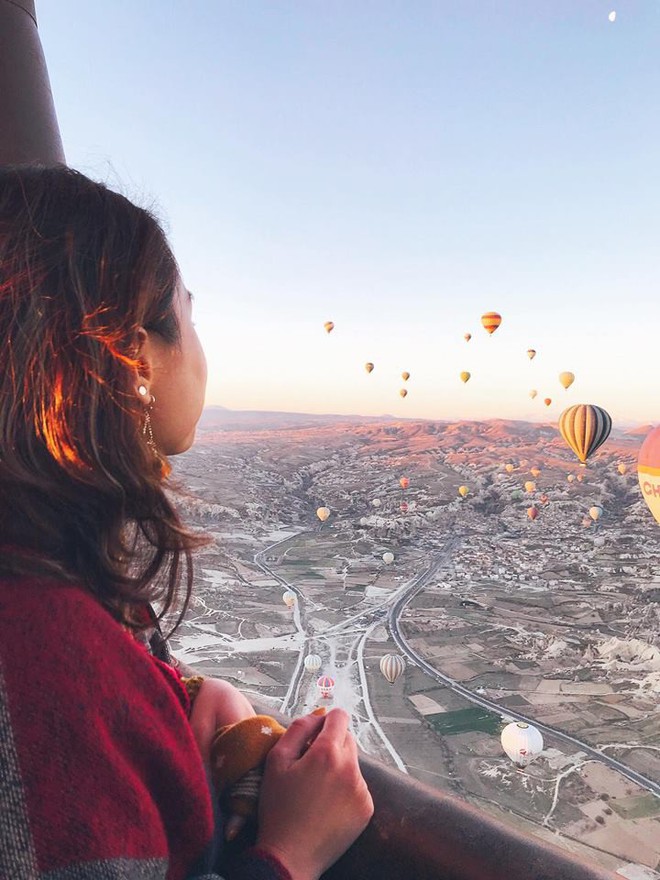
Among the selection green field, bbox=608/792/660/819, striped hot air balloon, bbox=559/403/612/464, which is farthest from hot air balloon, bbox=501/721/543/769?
striped hot air balloon, bbox=559/403/612/464

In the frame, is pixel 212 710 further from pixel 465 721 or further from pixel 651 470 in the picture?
pixel 465 721

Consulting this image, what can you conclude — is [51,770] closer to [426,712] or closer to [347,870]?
[347,870]

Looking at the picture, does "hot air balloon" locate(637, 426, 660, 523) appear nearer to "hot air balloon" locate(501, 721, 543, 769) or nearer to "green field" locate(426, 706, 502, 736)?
"hot air balloon" locate(501, 721, 543, 769)

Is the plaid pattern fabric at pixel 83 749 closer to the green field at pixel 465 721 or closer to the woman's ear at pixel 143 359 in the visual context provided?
the woman's ear at pixel 143 359

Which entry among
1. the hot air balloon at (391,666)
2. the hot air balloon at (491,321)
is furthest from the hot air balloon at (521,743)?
the hot air balloon at (491,321)

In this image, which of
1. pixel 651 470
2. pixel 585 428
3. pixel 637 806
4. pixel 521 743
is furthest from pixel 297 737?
pixel 637 806

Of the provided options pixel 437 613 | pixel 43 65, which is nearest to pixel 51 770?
pixel 43 65
